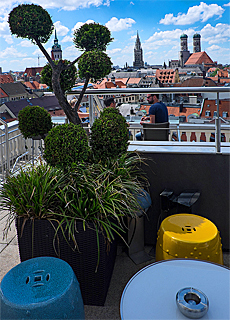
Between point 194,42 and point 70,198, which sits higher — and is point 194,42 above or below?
above

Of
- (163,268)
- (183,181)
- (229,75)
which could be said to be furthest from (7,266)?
(229,75)

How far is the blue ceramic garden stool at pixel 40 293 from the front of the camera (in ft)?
4.28

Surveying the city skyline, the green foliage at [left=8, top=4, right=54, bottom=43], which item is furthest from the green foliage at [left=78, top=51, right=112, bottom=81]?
the green foliage at [left=8, top=4, right=54, bottom=43]

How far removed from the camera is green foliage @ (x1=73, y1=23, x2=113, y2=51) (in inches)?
116

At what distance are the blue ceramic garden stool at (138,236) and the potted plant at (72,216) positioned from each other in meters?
0.20

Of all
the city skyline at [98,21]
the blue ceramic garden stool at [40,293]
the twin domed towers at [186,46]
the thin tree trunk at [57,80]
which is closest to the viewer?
the blue ceramic garden stool at [40,293]

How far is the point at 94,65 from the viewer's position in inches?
110

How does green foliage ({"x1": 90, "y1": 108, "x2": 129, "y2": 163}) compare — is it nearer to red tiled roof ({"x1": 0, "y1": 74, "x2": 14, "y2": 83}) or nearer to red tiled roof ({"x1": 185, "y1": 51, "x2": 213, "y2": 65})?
red tiled roof ({"x1": 0, "y1": 74, "x2": 14, "y2": 83})

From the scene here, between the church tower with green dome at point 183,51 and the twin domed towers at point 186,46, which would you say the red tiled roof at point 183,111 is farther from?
the twin domed towers at point 186,46

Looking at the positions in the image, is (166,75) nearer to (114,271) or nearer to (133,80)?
(133,80)

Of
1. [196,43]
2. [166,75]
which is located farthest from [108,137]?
[196,43]

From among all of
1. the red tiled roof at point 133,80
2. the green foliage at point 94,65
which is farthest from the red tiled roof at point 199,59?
the green foliage at point 94,65

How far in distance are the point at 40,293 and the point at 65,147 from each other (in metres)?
1.16

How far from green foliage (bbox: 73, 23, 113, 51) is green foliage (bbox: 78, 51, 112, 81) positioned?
0.22m
